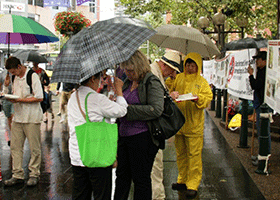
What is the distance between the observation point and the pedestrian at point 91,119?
379 cm

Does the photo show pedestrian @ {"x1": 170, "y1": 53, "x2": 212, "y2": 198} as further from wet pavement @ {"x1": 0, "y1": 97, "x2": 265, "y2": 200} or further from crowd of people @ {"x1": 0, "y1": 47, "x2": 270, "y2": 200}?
wet pavement @ {"x1": 0, "y1": 97, "x2": 265, "y2": 200}

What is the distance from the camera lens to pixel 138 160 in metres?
4.39

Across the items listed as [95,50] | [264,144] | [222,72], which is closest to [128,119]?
Answer: [95,50]

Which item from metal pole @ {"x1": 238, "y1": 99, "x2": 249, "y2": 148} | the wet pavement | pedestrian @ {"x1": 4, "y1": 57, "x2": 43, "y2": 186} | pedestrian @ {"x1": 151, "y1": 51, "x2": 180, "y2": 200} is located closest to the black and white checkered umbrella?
pedestrian @ {"x1": 151, "y1": 51, "x2": 180, "y2": 200}

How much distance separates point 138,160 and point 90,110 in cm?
92

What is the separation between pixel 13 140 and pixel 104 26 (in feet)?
10.2

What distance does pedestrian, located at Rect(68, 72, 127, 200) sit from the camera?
379 centimetres

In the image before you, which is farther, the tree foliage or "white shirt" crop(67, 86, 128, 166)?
the tree foliage

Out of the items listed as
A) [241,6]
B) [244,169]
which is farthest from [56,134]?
[241,6]

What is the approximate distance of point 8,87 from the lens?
677cm

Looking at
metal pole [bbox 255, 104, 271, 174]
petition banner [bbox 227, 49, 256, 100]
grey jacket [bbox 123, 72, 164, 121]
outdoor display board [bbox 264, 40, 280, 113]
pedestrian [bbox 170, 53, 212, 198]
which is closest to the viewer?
grey jacket [bbox 123, 72, 164, 121]

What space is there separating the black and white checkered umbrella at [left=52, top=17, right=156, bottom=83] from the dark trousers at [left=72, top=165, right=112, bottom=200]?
34.1 inches

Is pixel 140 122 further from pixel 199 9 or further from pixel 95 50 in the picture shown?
pixel 199 9

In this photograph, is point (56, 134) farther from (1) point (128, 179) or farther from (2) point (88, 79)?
(2) point (88, 79)
